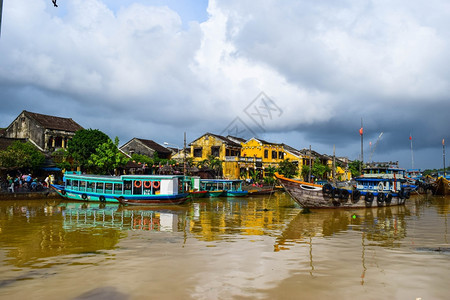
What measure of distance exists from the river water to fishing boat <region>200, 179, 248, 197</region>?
1832 centimetres

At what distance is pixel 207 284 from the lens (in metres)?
7.91

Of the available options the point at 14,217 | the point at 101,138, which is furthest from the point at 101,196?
the point at 101,138

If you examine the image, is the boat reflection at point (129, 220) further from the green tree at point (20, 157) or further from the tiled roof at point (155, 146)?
the tiled roof at point (155, 146)

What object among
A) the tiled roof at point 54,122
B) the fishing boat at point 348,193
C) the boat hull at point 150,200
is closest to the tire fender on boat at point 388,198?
the fishing boat at point 348,193

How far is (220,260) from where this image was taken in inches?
395

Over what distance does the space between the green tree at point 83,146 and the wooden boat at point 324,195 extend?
73.7 feet

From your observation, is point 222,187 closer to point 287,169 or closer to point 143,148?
point 287,169

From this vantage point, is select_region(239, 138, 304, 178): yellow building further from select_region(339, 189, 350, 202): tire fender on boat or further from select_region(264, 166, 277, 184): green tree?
select_region(339, 189, 350, 202): tire fender on boat

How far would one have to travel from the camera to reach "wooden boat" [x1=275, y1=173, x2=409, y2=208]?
23469 mm

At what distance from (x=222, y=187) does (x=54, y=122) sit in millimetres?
22930

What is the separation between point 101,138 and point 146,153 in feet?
55.2

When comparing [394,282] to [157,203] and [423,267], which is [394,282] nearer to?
[423,267]

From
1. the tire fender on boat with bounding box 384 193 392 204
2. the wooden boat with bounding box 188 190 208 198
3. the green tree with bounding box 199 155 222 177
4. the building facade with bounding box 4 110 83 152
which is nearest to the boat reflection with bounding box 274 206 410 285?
the tire fender on boat with bounding box 384 193 392 204

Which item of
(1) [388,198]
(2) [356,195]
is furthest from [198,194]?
(1) [388,198]
